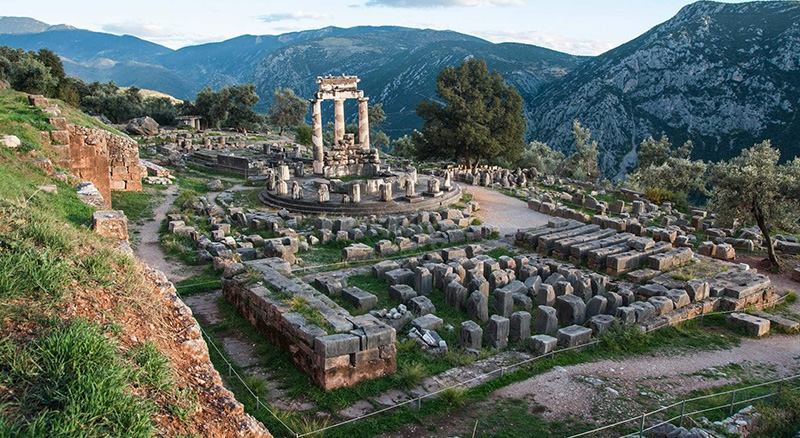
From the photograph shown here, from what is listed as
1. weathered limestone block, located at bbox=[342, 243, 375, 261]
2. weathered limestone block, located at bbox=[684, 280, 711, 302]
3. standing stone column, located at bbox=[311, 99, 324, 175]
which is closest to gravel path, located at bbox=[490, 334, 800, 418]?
weathered limestone block, located at bbox=[684, 280, 711, 302]

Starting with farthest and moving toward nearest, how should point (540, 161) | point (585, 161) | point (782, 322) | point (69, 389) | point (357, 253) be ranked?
point (585, 161), point (540, 161), point (357, 253), point (782, 322), point (69, 389)

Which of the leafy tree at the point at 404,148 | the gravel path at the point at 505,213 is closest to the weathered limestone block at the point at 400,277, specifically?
the gravel path at the point at 505,213

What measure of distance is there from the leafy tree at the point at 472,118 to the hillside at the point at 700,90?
132 feet

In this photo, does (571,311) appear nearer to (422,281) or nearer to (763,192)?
(422,281)

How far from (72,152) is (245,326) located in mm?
11190

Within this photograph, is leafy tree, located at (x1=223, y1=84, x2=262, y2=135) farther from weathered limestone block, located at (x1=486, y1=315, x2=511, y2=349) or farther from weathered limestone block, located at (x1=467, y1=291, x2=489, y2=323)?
weathered limestone block, located at (x1=486, y1=315, x2=511, y2=349)

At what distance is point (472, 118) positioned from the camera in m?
36.8

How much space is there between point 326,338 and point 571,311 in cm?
688

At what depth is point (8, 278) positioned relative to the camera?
6066mm

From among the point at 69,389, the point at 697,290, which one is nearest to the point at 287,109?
the point at 697,290

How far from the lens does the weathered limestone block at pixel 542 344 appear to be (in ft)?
37.2

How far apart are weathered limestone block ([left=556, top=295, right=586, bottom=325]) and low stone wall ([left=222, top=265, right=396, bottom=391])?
17.9 feet

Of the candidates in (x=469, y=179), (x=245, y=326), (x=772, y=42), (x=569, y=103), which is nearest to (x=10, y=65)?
(x=469, y=179)

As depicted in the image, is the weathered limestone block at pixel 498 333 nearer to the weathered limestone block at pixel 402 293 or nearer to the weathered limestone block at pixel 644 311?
the weathered limestone block at pixel 402 293
